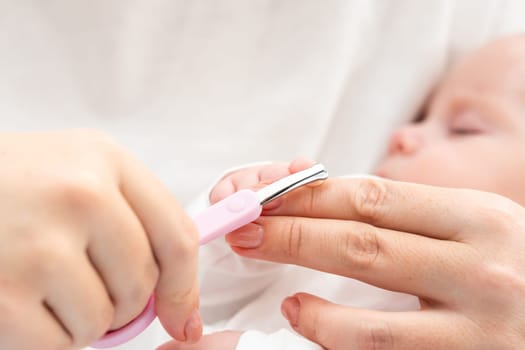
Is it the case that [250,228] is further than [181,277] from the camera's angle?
Yes

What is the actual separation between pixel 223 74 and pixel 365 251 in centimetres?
52

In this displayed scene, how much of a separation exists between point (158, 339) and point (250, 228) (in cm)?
24

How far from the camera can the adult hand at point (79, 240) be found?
1.43 feet

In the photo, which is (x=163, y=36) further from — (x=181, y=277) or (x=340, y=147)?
(x=181, y=277)

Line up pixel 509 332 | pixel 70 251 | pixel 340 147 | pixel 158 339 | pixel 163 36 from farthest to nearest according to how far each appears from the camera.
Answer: pixel 340 147, pixel 163 36, pixel 158 339, pixel 509 332, pixel 70 251

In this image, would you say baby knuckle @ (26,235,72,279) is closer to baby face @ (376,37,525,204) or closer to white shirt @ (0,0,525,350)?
white shirt @ (0,0,525,350)

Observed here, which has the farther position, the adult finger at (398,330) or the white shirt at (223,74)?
the white shirt at (223,74)

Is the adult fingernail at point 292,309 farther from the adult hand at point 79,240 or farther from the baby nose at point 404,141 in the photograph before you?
the baby nose at point 404,141

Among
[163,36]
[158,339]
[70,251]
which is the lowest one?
[158,339]

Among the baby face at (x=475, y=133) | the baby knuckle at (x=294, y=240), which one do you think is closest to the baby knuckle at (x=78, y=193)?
the baby knuckle at (x=294, y=240)

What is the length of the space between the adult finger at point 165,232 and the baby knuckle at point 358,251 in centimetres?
20

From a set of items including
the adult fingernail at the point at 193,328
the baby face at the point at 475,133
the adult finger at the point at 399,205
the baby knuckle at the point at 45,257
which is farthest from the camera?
the baby face at the point at 475,133

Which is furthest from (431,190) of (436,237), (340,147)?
(340,147)

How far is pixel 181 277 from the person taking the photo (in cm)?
50
